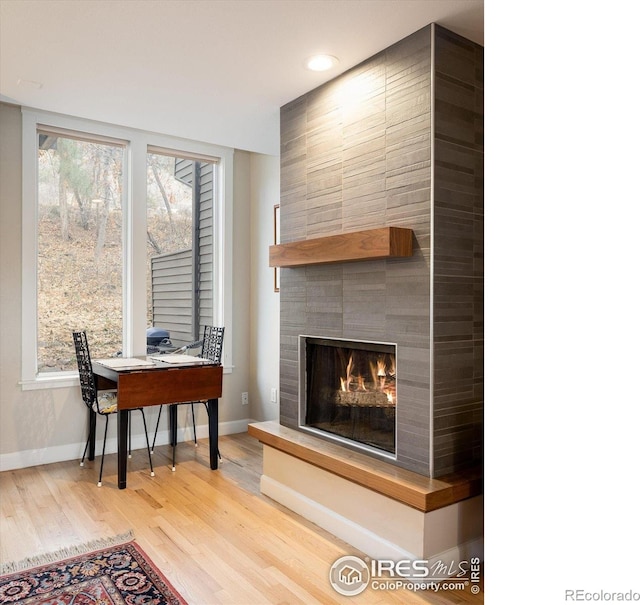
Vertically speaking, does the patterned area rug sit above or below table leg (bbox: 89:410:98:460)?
below

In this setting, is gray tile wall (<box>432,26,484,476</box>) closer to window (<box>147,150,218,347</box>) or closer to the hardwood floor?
the hardwood floor

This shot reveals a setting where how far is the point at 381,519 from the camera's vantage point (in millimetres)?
2395

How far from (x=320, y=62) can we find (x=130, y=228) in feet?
7.37

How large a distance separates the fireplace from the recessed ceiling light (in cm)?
148

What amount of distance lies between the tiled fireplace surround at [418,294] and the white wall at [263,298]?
170cm

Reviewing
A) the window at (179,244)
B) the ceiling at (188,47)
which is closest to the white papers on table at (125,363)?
the window at (179,244)

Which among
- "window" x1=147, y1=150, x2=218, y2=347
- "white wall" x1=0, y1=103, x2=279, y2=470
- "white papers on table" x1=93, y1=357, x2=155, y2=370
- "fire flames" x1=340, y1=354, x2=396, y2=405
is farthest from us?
"window" x1=147, y1=150, x2=218, y2=347

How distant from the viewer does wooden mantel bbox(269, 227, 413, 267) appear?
2.34 meters

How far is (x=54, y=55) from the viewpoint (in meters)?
2.70

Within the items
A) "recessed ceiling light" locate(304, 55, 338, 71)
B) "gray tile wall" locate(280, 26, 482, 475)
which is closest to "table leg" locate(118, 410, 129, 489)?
"gray tile wall" locate(280, 26, 482, 475)

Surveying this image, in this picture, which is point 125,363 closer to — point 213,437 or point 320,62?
point 213,437

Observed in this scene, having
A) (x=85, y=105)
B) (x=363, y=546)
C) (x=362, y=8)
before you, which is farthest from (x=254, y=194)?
(x=363, y=546)

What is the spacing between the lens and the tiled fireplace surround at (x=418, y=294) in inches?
90.7
